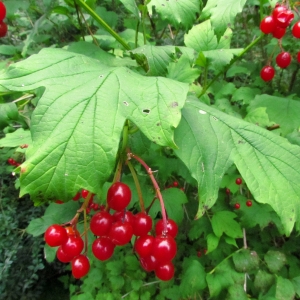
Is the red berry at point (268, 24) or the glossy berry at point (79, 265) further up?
the red berry at point (268, 24)

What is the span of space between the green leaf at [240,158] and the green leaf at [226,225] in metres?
0.82

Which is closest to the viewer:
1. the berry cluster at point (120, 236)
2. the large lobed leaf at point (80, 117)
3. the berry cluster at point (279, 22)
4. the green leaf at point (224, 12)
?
A: the large lobed leaf at point (80, 117)

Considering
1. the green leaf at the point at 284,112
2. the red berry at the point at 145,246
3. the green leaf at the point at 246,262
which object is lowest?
the green leaf at the point at 246,262

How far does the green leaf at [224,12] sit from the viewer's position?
3.01 feet

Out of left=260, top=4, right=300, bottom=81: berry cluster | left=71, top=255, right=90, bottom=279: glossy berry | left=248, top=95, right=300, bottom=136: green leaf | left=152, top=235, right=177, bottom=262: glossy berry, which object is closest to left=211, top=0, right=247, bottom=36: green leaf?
left=260, top=4, right=300, bottom=81: berry cluster

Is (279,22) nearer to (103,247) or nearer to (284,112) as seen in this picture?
(284,112)

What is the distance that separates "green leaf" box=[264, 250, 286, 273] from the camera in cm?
139

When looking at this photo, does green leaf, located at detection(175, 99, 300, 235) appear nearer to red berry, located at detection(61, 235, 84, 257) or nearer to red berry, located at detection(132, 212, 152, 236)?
red berry, located at detection(132, 212, 152, 236)

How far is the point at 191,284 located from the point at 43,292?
143cm

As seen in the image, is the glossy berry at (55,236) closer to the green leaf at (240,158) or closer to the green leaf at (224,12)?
the green leaf at (240,158)

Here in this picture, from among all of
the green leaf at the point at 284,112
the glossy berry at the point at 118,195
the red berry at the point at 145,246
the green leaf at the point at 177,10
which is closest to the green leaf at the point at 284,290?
the green leaf at the point at 284,112

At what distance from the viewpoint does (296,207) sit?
27.3 inches

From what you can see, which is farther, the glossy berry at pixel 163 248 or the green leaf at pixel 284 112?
the green leaf at pixel 284 112

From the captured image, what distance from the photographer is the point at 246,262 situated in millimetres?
1376
